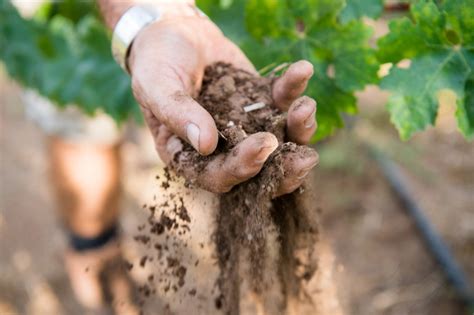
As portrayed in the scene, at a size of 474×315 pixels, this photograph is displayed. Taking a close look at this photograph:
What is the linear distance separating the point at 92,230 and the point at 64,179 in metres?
0.32

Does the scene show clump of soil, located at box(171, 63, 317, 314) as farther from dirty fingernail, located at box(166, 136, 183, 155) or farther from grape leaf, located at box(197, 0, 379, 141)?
grape leaf, located at box(197, 0, 379, 141)

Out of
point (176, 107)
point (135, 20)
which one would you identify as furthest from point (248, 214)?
point (135, 20)

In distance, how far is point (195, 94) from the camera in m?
1.46

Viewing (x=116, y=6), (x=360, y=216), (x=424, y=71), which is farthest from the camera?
(x=360, y=216)

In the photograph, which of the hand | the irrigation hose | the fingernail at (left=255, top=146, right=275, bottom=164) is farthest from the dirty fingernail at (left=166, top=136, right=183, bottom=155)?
the irrigation hose

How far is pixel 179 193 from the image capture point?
4.48 ft

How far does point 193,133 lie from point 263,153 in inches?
6.7

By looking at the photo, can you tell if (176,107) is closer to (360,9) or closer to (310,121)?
A: (310,121)

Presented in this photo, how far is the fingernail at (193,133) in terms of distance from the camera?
46.7 inches

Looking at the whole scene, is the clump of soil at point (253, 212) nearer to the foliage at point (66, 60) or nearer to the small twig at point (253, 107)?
the small twig at point (253, 107)

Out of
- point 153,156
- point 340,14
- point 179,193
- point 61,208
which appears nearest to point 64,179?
point 61,208

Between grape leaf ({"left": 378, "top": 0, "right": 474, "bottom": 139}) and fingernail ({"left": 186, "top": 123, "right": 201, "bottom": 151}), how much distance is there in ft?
1.60

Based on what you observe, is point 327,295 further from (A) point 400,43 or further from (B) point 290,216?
(A) point 400,43

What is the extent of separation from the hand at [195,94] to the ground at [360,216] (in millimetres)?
1528
